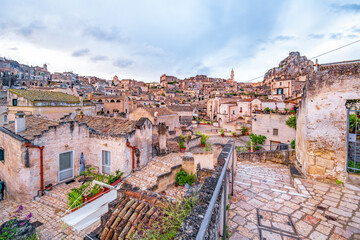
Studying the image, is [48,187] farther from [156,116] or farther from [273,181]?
[156,116]

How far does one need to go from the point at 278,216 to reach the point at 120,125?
1002cm

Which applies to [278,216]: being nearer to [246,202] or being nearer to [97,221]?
[246,202]

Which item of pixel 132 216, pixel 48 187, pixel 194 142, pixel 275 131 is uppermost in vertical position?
pixel 275 131

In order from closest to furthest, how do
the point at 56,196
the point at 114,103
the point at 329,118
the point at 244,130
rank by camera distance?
the point at 329,118 < the point at 56,196 < the point at 244,130 < the point at 114,103

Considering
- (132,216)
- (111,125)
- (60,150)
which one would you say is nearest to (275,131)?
(111,125)

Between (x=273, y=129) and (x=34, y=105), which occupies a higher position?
(x=34, y=105)

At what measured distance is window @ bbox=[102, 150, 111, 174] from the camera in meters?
10.1

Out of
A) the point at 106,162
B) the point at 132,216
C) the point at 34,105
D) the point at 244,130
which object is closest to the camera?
the point at 132,216

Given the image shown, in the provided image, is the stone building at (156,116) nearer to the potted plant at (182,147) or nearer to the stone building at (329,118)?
the potted plant at (182,147)

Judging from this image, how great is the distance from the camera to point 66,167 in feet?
31.8

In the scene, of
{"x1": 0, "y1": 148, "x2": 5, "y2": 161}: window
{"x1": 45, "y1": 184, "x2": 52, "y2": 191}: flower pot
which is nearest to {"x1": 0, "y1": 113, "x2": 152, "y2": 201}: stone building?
{"x1": 0, "y1": 148, "x2": 5, "y2": 161}: window

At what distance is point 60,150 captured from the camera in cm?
930

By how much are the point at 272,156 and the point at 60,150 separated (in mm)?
12114

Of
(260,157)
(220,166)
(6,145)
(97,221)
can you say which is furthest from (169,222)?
(6,145)
